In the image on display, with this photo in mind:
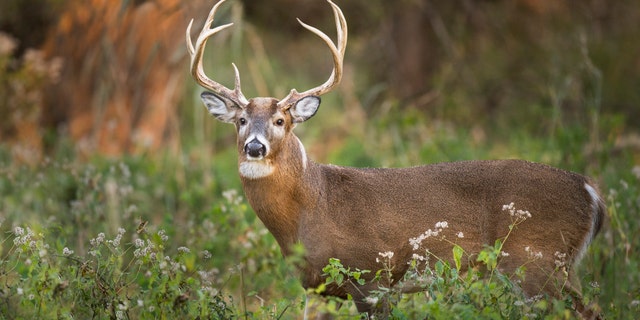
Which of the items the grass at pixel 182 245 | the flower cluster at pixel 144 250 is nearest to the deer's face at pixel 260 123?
the grass at pixel 182 245

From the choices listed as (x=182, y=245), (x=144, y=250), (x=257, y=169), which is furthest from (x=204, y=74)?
(x=182, y=245)

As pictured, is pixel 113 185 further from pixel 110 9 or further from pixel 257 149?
pixel 110 9

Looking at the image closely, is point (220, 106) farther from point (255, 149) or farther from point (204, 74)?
point (255, 149)

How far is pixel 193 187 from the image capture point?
9.11 m

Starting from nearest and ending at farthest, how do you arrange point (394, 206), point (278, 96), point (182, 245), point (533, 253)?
point (533, 253) < point (394, 206) < point (182, 245) < point (278, 96)

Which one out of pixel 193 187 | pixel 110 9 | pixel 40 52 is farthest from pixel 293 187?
pixel 40 52

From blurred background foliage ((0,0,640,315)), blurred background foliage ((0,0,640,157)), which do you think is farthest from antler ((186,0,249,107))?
blurred background foliage ((0,0,640,157))

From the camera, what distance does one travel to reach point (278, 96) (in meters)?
10.1

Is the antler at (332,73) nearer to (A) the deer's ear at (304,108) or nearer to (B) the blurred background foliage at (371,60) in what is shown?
(A) the deer's ear at (304,108)

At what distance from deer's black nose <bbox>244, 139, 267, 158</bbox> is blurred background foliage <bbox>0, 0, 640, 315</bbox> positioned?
0.89 metres

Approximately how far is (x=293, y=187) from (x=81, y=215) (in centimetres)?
246

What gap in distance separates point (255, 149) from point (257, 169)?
0.71ft

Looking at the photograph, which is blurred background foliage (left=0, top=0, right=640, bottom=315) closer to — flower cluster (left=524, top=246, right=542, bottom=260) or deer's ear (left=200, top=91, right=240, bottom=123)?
flower cluster (left=524, top=246, right=542, bottom=260)

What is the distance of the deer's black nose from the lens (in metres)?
5.73
